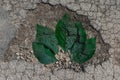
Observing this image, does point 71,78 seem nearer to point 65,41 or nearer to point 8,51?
point 65,41

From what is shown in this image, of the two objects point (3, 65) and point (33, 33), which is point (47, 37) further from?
point (3, 65)

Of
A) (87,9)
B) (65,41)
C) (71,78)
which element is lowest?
(71,78)

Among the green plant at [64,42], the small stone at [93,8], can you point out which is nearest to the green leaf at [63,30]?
the green plant at [64,42]

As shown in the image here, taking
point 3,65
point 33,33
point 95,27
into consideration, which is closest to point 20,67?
point 3,65

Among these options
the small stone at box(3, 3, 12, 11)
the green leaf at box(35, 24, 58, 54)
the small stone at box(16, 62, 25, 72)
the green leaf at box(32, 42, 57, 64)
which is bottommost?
the small stone at box(16, 62, 25, 72)

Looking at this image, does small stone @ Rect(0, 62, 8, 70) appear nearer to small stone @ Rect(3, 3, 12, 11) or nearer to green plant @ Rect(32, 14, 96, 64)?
green plant @ Rect(32, 14, 96, 64)

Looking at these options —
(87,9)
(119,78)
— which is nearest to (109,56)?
(119,78)

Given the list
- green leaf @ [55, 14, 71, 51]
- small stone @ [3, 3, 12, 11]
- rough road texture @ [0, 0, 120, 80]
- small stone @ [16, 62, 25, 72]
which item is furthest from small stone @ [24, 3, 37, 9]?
small stone @ [16, 62, 25, 72]
